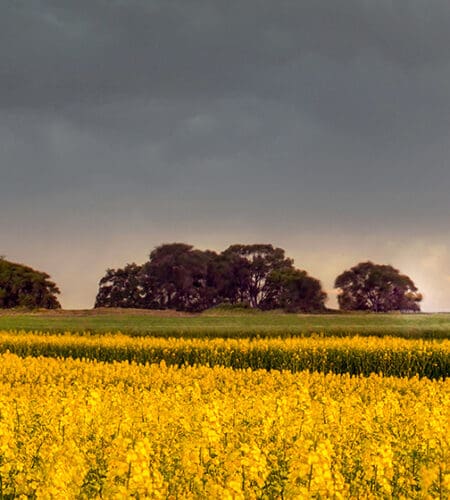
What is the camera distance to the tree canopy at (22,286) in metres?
61.4

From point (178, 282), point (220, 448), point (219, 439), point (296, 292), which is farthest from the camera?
point (178, 282)

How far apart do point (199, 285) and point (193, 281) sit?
606mm

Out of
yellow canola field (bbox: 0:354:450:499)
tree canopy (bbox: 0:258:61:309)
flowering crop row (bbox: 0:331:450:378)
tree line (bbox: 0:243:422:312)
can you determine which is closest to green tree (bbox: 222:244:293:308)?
tree line (bbox: 0:243:422:312)

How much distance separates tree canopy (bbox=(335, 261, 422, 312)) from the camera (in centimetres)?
6159

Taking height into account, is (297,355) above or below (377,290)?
below

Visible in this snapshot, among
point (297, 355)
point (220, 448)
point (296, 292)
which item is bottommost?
point (220, 448)

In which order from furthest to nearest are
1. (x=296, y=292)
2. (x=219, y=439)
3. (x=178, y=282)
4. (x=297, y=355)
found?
(x=178, y=282) → (x=296, y=292) → (x=297, y=355) → (x=219, y=439)

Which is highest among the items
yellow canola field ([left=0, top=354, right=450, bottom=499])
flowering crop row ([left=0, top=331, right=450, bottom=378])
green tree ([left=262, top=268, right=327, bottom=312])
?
green tree ([left=262, top=268, right=327, bottom=312])

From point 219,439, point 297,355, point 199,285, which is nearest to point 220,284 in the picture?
point 199,285

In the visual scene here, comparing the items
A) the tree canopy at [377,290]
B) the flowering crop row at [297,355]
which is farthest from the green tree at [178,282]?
the flowering crop row at [297,355]

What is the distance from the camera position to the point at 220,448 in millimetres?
7254

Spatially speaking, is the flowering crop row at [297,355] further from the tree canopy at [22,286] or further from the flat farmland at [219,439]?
the tree canopy at [22,286]

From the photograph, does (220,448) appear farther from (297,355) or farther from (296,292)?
(296,292)

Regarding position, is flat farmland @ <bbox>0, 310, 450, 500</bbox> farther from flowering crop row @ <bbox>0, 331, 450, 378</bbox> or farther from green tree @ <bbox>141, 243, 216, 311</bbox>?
green tree @ <bbox>141, 243, 216, 311</bbox>
